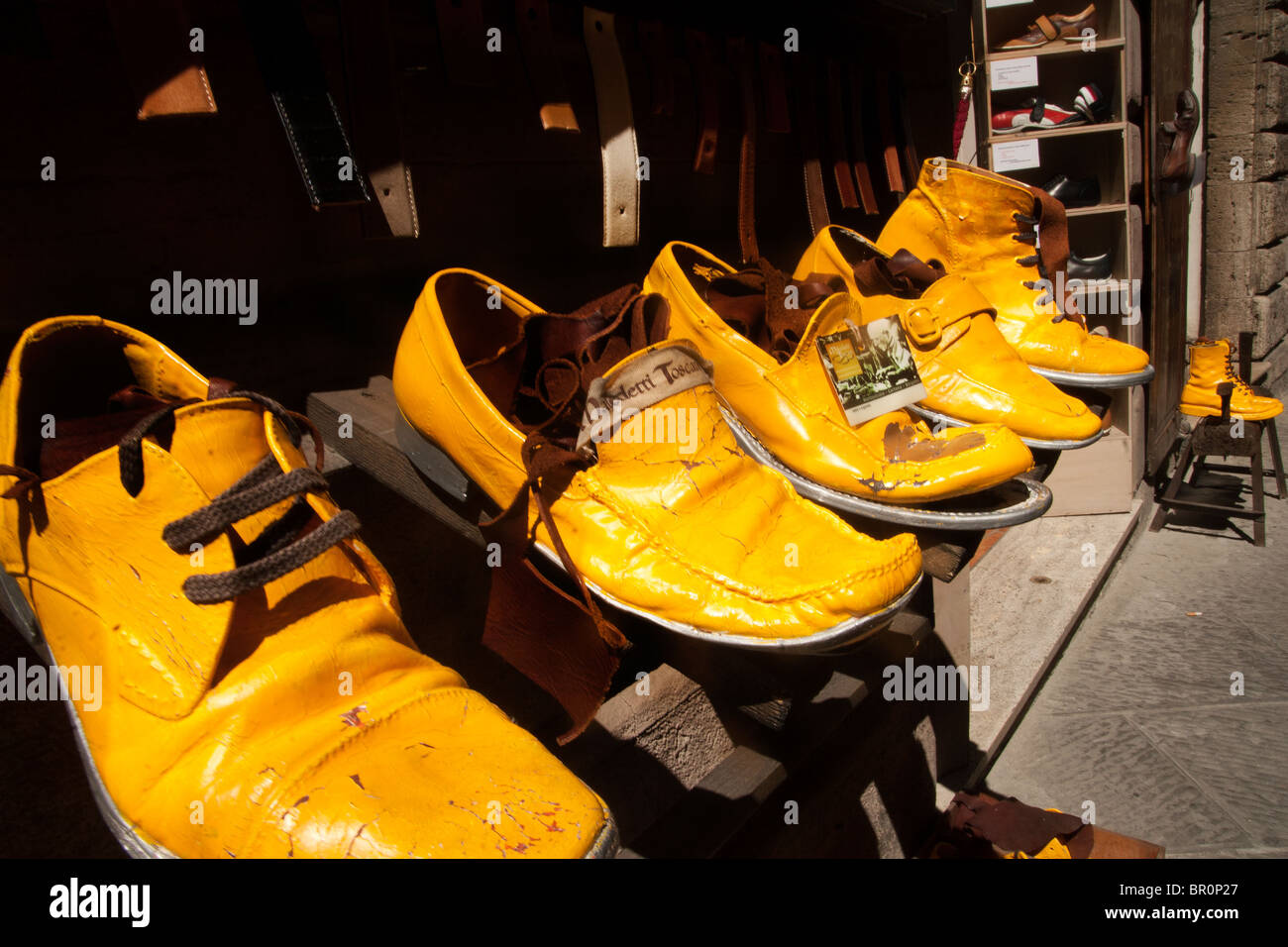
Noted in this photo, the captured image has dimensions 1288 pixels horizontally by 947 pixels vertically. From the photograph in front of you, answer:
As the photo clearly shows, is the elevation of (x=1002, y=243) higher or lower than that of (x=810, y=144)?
lower

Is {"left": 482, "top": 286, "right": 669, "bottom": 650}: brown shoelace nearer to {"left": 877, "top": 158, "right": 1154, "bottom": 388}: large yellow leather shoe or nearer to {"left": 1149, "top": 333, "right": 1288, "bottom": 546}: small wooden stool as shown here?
{"left": 877, "top": 158, "right": 1154, "bottom": 388}: large yellow leather shoe

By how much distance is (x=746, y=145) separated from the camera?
1.49 meters

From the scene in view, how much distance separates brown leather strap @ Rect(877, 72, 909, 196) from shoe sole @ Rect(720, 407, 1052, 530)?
1172 millimetres

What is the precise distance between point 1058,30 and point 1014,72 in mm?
347


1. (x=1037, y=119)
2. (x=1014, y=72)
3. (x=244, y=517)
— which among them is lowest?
(x=244, y=517)

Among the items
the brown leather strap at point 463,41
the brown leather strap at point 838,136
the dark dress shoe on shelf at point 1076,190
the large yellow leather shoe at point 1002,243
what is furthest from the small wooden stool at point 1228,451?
the brown leather strap at point 463,41

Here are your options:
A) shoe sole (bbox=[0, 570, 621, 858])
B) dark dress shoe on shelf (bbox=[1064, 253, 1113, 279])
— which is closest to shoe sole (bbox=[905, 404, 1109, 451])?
shoe sole (bbox=[0, 570, 621, 858])

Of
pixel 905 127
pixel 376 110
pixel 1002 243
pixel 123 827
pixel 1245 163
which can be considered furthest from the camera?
pixel 1245 163

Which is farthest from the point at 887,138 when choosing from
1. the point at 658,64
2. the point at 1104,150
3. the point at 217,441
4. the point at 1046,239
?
the point at 1104,150

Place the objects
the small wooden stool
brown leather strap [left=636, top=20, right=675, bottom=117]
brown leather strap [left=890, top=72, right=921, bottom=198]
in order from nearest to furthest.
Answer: brown leather strap [left=636, top=20, right=675, bottom=117]
brown leather strap [left=890, top=72, right=921, bottom=198]
the small wooden stool

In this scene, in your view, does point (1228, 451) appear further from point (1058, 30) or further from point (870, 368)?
point (870, 368)

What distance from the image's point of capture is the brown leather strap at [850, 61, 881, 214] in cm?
181

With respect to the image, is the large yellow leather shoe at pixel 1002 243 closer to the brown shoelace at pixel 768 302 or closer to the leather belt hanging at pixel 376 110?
the brown shoelace at pixel 768 302
